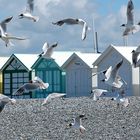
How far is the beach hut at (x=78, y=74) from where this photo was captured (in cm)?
3439

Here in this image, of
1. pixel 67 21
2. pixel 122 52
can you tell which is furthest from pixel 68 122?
pixel 122 52

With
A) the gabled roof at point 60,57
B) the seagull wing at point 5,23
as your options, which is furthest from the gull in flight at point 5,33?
the gabled roof at point 60,57

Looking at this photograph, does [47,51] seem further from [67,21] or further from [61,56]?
[61,56]

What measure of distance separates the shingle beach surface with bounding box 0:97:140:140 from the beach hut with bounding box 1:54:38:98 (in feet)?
56.8

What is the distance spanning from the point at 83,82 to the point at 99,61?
237cm

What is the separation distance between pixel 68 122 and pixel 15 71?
880 inches

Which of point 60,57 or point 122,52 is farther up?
point 122,52

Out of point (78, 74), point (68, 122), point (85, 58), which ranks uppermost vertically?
point (85, 58)

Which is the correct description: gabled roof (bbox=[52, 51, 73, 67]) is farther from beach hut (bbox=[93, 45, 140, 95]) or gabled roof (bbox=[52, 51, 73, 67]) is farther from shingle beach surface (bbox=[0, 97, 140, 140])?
shingle beach surface (bbox=[0, 97, 140, 140])

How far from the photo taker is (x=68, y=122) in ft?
51.1

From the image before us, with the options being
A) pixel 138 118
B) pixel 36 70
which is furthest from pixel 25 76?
pixel 138 118

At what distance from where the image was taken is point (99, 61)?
108 feet

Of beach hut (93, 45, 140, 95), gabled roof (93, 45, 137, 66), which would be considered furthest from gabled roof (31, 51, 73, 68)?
beach hut (93, 45, 140, 95)

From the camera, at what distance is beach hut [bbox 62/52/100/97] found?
34.4 metres
